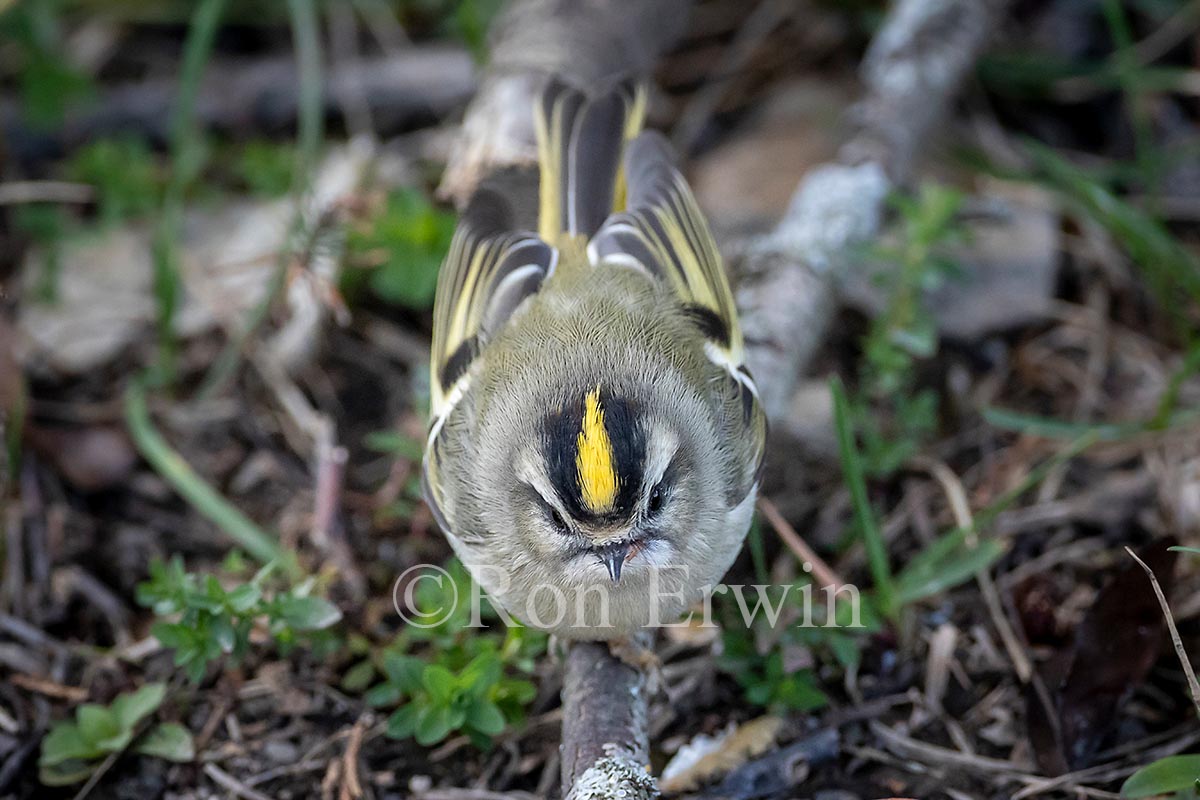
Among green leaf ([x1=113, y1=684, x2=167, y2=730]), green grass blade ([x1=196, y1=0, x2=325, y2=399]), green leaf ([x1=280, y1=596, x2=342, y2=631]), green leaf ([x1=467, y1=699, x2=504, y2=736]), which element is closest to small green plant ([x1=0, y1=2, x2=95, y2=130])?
green grass blade ([x1=196, y1=0, x2=325, y2=399])

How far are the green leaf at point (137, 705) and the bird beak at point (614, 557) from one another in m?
1.36

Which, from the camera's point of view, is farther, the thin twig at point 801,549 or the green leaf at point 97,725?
the thin twig at point 801,549

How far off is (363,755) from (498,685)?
453 mm

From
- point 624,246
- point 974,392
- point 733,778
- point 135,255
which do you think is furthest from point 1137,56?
point 135,255

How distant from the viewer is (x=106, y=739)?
3.34 meters

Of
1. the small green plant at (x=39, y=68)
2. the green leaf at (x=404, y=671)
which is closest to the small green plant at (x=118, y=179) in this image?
the small green plant at (x=39, y=68)

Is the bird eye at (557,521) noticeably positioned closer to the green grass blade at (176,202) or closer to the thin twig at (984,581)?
the thin twig at (984,581)

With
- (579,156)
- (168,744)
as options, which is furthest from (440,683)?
(579,156)

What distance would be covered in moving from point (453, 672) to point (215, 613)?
0.68 metres

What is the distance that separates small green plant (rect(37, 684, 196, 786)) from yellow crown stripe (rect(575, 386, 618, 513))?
1.42 m

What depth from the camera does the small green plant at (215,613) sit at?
3.21 meters

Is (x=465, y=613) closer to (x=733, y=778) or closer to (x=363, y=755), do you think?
(x=363, y=755)

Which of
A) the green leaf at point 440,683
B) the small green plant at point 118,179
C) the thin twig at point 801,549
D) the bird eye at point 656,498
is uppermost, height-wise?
the small green plant at point 118,179

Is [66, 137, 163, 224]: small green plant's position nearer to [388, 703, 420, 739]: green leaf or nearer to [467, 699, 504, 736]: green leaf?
[388, 703, 420, 739]: green leaf
